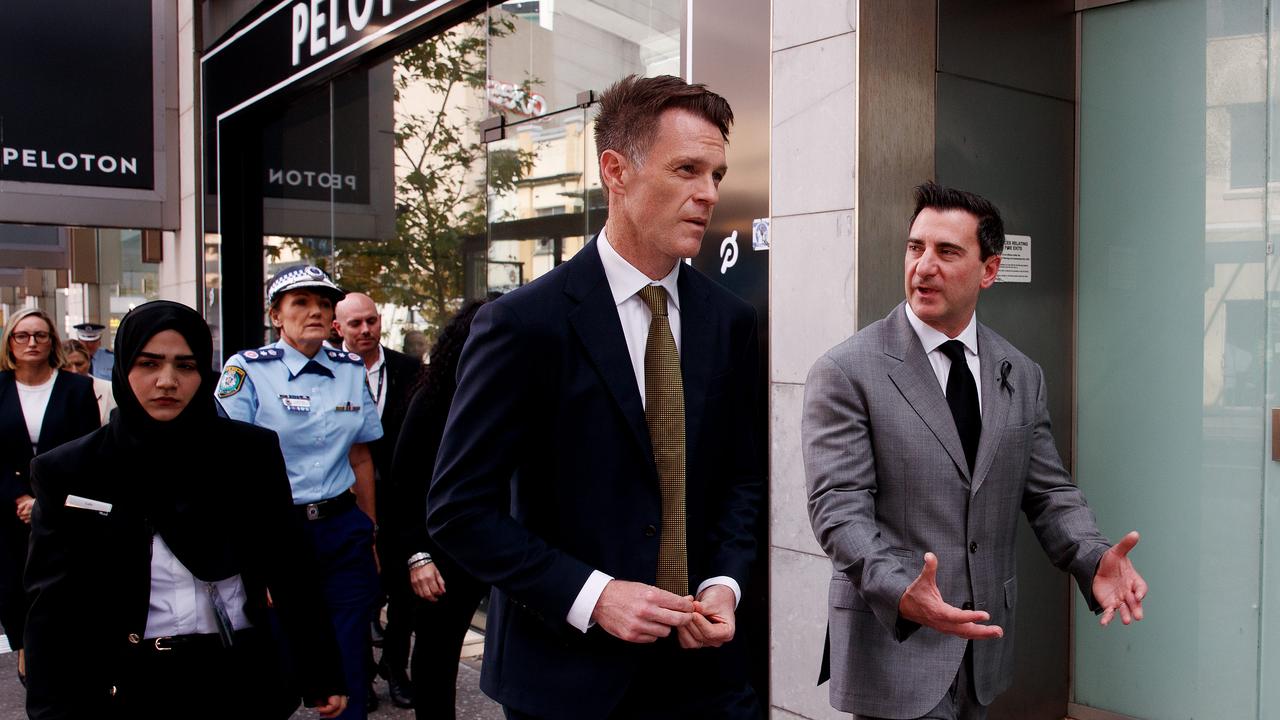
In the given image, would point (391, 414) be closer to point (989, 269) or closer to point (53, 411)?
point (53, 411)

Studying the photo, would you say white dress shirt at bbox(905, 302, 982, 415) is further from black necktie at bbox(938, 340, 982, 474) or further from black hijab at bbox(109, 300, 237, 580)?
black hijab at bbox(109, 300, 237, 580)

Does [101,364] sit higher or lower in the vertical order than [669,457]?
lower

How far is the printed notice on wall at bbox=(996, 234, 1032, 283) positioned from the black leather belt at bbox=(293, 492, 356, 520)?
2953 millimetres

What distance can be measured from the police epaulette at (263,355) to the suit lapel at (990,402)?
10.2ft

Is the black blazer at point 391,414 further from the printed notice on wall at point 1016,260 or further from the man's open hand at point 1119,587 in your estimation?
the man's open hand at point 1119,587

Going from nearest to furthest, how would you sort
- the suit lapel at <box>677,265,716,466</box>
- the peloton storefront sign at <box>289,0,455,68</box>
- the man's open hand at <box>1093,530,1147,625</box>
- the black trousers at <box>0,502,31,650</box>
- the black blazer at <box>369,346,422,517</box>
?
the suit lapel at <box>677,265,716,466</box> < the man's open hand at <box>1093,530,1147,625</box> < the black blazer at <box>369,346,422,517</box> < the black trousers at <box>0,502,31,650</box> < the peloton storefront sign at <box>289,0,455,68</box>

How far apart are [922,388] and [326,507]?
2.84 meters

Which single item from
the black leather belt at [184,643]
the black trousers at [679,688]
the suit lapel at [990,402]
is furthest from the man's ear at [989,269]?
the black leather belt at [184,643]

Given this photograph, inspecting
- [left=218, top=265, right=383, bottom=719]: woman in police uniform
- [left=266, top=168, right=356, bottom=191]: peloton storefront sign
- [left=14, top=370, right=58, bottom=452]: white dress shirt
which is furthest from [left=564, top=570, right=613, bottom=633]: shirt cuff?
[left=266, top=168, right=356, bottom=191]: peloton storefront sign

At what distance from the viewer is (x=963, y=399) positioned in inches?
114

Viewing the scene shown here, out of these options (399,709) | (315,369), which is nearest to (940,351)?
(315,369)

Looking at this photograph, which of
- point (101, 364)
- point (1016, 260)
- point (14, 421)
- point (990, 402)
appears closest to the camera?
point (990, 402)

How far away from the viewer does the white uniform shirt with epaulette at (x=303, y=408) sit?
4637 mm

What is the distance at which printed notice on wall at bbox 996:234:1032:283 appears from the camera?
14.6 feet
